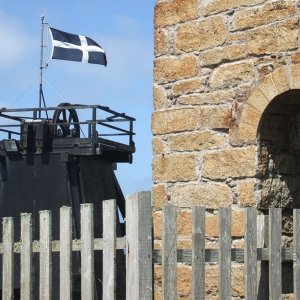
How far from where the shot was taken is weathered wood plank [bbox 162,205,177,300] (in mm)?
4375

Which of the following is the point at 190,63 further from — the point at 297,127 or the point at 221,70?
the point at 297,127

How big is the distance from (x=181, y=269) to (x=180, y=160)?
0.83m

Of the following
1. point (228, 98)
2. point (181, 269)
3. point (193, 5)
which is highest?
point (193, 5)

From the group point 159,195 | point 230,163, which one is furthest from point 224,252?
point 159,195

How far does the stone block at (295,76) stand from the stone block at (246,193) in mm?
745

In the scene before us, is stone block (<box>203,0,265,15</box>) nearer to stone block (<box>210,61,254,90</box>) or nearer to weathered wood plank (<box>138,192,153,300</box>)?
stone block (<box>210,61,254,90</box>)

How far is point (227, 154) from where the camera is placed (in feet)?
19.6

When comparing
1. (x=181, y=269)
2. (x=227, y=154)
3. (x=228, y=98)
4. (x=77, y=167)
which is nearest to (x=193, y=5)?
(x=228, y=98)

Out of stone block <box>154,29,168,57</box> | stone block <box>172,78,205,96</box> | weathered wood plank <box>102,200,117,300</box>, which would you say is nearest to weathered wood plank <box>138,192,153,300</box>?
weathered wood plank <box>102,200,117,300</box>

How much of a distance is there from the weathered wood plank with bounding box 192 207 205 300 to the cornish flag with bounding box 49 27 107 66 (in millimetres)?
11634

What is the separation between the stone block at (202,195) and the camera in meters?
5.96

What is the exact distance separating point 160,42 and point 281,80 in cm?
120

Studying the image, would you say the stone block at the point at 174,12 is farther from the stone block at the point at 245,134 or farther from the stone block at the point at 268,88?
the stone block at the point at 245,134

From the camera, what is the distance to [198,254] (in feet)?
14.7
